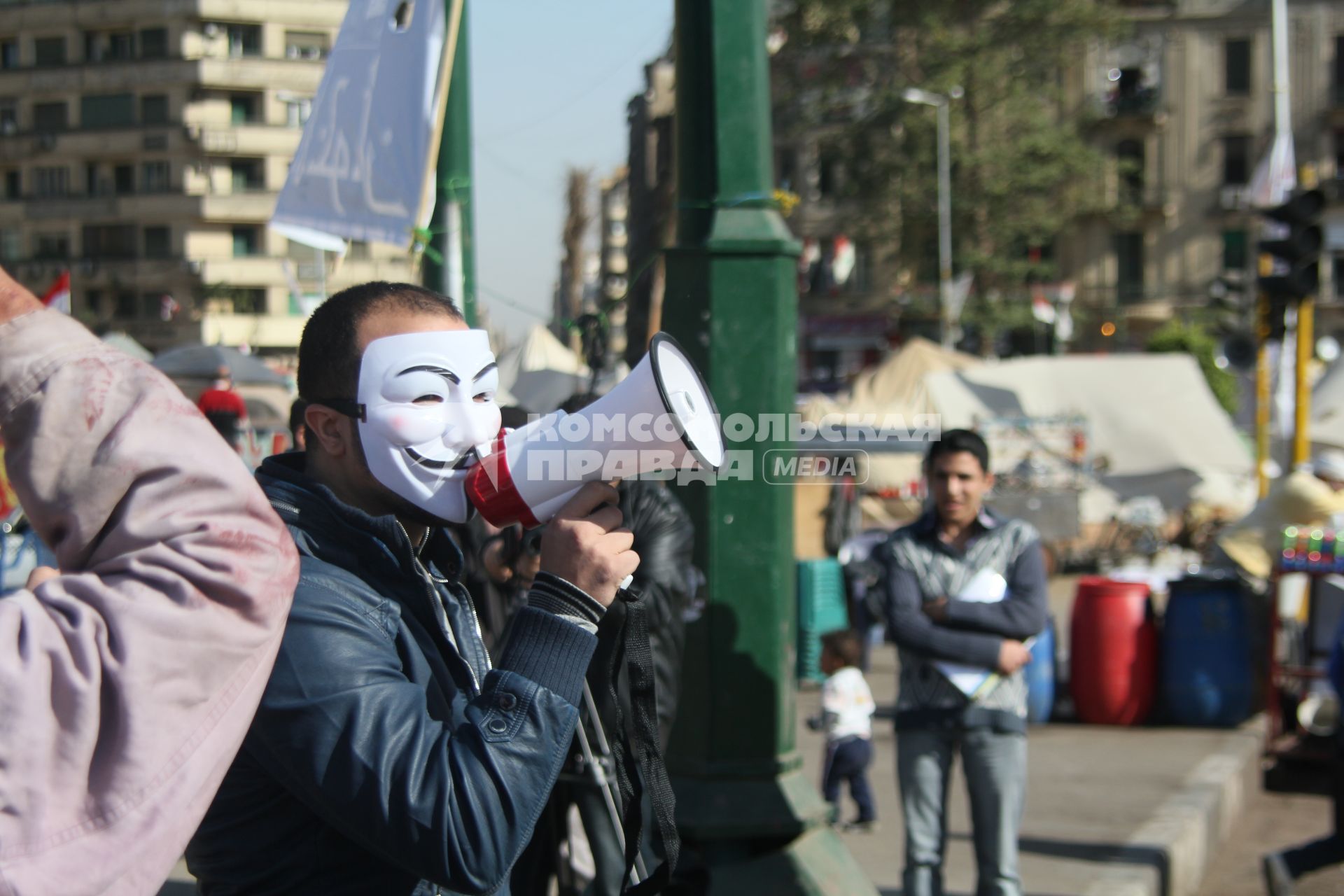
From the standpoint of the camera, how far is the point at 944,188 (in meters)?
42.0

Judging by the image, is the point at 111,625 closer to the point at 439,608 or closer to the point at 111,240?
the point at 439,608

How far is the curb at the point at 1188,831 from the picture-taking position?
5.52 metres

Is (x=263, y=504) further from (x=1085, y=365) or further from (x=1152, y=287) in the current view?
(x=1152, y=287)

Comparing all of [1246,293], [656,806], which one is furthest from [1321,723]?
[1246,293]

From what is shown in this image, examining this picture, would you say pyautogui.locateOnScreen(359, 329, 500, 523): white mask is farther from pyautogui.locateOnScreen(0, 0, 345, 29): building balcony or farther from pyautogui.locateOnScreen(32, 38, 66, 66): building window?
pyautogui.locateOnScreen(32, 38, 66, 66): building window

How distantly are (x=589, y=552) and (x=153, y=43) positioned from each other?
10.5 meters

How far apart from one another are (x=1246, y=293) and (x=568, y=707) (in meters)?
19.5

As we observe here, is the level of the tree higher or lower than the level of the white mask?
higher

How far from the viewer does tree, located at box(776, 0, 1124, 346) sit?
4269 centimetres

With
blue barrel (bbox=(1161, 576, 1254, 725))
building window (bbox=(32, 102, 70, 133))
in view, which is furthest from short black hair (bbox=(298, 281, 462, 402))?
building window (bbox=(32, 102, 70, 133))

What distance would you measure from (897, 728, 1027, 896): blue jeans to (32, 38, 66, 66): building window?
6887 mm

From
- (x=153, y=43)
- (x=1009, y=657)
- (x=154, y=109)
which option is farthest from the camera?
(x=154, y=109)

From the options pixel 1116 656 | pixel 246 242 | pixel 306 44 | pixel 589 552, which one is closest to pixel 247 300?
pixel 246 242

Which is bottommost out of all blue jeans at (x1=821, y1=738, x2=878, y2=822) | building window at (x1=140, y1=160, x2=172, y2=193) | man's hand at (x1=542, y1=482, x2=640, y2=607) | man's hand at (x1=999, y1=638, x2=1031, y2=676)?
blue jeans at (x1=821, y1=738, x2=878, y2=822)
